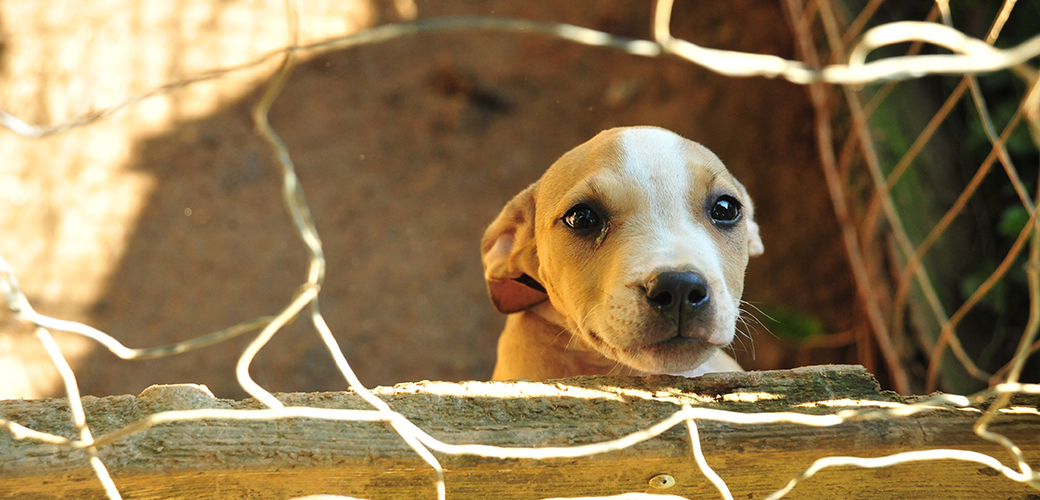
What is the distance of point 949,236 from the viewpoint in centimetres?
383

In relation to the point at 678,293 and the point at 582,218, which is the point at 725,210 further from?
the point at 678,293

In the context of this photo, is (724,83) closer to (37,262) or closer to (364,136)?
(364,136)

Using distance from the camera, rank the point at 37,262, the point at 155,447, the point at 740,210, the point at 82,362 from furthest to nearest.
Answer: the point at 37,262 < the point at 82,362 < the point at 740,210 < the point at 155,447

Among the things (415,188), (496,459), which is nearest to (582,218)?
(496,459)

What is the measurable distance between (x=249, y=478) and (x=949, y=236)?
361 centimetres

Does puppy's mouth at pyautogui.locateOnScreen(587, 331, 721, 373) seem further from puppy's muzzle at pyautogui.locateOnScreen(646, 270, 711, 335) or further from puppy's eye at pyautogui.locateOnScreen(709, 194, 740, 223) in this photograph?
puppy's eye at pyautogui.locateOnScreen(709, 194, 740, 223)

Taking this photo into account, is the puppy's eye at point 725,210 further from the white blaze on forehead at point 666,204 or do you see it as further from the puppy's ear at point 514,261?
the puppy's ear at point 514,261

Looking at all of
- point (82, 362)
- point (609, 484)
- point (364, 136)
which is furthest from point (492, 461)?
point (364, 136)

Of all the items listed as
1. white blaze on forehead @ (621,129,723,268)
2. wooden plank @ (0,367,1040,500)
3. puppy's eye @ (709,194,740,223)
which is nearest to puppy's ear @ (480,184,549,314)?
white blaze on forehead @ (621,129,723,268)

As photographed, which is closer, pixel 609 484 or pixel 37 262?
pixel 609 484

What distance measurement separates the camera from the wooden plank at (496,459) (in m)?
1.51

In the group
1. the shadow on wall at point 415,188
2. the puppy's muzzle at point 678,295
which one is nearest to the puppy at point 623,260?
the puppy's muzzle at point 678,295

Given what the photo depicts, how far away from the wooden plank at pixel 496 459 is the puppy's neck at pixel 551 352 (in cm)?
96

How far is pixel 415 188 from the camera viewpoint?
17.8 ft
